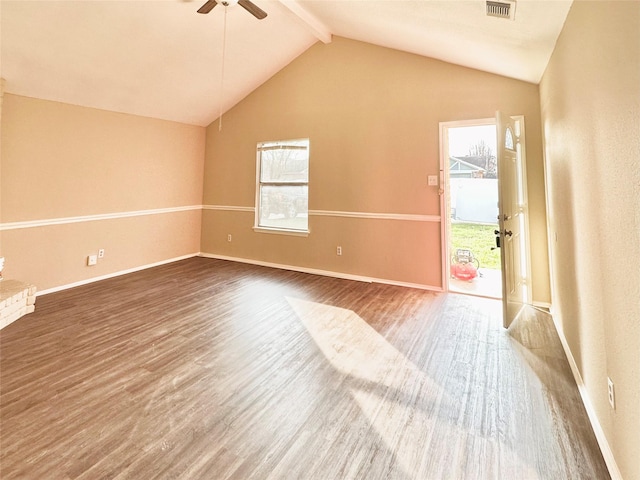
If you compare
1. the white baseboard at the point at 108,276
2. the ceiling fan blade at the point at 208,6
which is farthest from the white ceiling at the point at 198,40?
the white baseboard at the point at 108,276

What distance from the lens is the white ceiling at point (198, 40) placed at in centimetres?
248

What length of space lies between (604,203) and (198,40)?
4.21 m

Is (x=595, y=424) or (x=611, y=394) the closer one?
(x=611, y=394)

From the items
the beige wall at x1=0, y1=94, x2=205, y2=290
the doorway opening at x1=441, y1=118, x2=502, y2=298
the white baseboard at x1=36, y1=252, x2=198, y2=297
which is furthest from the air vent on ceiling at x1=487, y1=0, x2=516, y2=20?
the white baseboard at x1=36, y1=252, x2=198, y2=297

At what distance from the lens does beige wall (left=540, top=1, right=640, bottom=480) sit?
1129 mm

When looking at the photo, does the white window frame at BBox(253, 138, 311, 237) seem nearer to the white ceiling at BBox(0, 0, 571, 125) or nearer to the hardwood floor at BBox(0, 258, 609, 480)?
the white ceiling at BBox(0, 0, 571, 125)

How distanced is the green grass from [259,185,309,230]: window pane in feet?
8.54

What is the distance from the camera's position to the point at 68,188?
3.85 metres

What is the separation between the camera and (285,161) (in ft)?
16.6

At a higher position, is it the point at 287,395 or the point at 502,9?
the point at 502,9

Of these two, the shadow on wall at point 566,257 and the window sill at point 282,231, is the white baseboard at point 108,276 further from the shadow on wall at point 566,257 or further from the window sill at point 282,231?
the shadow on wall at point 566,257

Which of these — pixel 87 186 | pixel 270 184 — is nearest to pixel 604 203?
pixel 270 184

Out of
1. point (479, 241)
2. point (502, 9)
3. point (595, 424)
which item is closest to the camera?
point (595, 424)

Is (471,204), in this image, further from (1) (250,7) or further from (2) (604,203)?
(1) (250,7)
